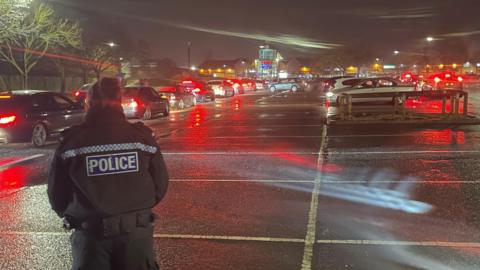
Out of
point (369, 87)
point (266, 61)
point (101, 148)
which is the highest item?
point (266, 61)

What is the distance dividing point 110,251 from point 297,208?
442cm

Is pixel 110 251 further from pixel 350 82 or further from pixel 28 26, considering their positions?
pixel 28 26

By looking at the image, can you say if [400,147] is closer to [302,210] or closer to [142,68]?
[302,210]

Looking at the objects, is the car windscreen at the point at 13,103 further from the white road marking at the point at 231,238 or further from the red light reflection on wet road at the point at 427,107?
the red light reflection on wet road at the point at 427,107

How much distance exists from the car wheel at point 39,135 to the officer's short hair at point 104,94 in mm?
11709

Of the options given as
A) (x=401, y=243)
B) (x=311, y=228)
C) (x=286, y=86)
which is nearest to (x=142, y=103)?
(x=311, y=228)

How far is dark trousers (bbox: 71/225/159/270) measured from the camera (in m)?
2.75

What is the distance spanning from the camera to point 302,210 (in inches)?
269

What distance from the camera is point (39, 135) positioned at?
13891 millimetres

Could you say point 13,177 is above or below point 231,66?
below

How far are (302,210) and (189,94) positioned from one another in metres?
25.3

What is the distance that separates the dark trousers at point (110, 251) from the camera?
108 inches

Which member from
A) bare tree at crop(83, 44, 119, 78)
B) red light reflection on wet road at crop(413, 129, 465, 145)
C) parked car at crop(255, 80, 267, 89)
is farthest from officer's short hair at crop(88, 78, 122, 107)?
parked car at crop(255, 80, 267, 89)

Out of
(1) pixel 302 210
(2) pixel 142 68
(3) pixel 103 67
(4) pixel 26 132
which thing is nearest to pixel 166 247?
(1) pixel 302 210
